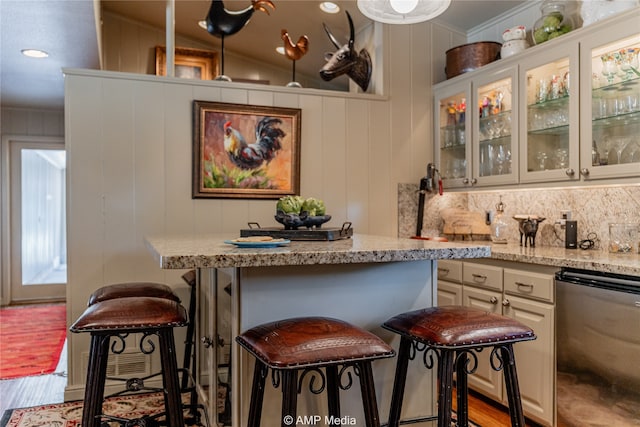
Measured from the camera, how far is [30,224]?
5.96 metres

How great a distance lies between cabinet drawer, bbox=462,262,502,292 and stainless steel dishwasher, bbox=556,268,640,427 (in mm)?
403

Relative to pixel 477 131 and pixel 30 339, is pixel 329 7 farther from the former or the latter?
pixel 30 339

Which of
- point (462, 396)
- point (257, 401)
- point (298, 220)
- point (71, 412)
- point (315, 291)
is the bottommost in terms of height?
point (71, 412)

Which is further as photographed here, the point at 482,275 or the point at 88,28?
the point at 88,28

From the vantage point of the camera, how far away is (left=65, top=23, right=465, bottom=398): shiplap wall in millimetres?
2852

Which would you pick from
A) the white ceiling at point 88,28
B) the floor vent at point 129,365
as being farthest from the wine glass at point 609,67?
the floor vent at point 129,365

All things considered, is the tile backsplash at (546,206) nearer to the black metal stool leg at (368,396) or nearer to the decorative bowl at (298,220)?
the decorative bowl at (298,220)

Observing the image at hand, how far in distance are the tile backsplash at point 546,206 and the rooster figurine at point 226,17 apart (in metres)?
1.72

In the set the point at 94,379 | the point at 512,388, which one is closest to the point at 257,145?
the point at 94,379

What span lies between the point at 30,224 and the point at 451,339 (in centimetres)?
617

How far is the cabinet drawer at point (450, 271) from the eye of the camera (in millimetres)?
2910

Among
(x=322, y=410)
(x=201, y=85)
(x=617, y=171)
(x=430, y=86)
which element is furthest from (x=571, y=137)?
(x=201, y=85)

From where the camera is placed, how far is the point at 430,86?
3.78m

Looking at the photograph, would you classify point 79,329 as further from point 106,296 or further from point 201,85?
point 201,85
